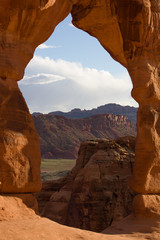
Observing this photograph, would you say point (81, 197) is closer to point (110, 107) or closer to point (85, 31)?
point (85, 31)

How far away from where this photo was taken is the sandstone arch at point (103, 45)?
672 centimetres

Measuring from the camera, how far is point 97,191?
14203 millimetres

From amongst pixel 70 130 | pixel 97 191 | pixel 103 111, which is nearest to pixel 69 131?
pixel 70 130

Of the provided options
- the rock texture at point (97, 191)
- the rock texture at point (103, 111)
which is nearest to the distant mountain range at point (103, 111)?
the rock texture at point (103, 111)

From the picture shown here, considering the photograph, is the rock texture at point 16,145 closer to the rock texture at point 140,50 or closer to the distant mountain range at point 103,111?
the rock texture at point 140,50

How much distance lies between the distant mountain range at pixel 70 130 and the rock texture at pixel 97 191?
132 ft

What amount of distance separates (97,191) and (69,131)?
157 feet

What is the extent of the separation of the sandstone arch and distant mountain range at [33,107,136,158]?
4780 centimetres

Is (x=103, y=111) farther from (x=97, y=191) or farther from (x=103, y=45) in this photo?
(x=103, y=45)

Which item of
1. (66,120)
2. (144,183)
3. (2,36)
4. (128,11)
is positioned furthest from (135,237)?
(66,120)

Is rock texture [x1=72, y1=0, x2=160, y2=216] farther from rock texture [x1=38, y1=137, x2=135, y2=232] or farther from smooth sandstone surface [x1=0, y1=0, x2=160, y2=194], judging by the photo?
rock texture [x1=38, y1=137, x2=135, y2=232]

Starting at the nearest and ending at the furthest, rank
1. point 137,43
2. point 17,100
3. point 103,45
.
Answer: point 17,100
point 137,43
point 103,45

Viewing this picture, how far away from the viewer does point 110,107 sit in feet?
325

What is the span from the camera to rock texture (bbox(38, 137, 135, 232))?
1373 centimetres
